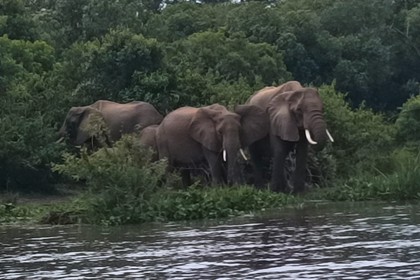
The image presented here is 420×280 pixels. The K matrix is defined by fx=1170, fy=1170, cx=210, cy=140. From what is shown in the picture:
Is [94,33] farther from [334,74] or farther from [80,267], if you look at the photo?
[80,267]

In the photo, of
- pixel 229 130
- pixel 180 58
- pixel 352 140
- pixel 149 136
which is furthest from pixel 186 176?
pixel 180 58

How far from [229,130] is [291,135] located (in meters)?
1.22

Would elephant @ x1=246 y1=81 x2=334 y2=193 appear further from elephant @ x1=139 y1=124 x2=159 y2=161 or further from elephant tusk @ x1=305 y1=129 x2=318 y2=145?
elephant @ x1=139 y1=124 x2=159 y2=161

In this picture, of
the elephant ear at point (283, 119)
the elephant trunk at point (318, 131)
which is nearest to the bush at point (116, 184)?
the elephant trunk at point (318, 131)

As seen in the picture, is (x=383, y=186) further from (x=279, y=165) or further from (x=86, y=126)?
(x=86, y=126)

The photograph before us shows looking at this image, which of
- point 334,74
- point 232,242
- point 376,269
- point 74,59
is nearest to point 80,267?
point 232,242

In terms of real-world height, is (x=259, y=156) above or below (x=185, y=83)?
below

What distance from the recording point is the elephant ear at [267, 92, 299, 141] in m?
22.9

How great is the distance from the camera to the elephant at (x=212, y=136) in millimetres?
22672

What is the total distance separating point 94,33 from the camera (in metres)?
35.1

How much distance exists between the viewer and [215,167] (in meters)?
23.0

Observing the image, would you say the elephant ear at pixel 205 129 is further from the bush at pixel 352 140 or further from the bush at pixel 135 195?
the bush at pixel 135 195

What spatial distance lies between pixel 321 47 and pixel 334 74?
1087 mm

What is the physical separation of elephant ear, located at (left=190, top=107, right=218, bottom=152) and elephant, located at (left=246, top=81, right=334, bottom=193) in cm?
117
